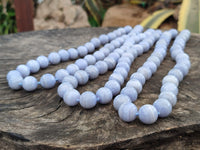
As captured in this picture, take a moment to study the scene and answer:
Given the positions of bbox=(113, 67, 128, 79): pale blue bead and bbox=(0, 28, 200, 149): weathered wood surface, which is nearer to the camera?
bbox=(0, 28, 200, 149): weathered wood surface

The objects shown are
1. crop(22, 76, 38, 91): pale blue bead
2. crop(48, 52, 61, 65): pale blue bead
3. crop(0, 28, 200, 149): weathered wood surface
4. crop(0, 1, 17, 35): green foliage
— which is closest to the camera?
crop(0, 28, 200, 149): weathered wood surface

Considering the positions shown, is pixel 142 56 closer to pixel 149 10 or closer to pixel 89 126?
pixel 89 126

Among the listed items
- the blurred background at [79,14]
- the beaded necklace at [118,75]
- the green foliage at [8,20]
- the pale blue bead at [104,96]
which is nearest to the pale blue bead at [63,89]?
the beaded necklace at [118,75]

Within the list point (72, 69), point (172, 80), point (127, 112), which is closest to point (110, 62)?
point (72, 69)

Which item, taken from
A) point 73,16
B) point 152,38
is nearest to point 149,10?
point 73,16

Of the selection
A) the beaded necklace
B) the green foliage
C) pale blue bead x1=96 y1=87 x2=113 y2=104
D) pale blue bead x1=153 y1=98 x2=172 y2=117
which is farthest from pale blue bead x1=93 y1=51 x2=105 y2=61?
the green foliage

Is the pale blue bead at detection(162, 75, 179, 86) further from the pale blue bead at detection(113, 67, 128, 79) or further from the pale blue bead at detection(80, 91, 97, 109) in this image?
the pale blue bead at detection(80, 91, 97, 109)

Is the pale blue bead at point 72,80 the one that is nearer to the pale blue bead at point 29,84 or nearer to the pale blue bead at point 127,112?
the pale blue bead at point 29,84
